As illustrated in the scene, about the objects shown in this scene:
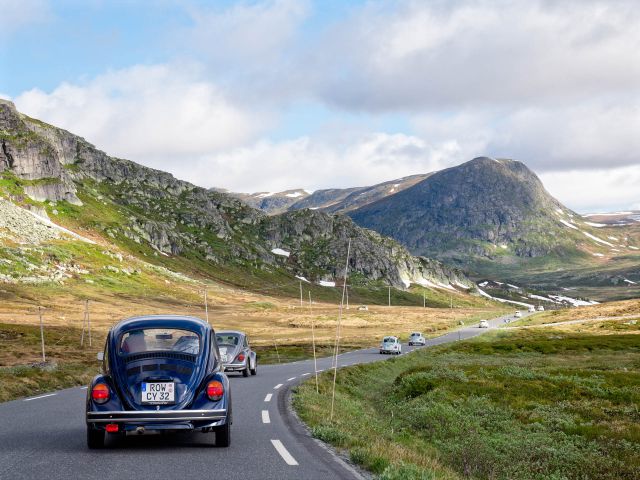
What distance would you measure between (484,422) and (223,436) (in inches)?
513

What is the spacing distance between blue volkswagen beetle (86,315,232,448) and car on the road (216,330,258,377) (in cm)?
1994

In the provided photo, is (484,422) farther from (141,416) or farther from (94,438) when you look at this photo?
(94,438)

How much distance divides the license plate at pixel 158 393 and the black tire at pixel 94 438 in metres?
1.14

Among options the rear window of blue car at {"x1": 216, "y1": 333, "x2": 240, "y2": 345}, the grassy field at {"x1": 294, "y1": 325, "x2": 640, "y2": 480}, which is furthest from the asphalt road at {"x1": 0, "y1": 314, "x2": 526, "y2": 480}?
the rear window of blue car at {"x1": 216, "y1": 333, "x2": 240, "y2": 345}

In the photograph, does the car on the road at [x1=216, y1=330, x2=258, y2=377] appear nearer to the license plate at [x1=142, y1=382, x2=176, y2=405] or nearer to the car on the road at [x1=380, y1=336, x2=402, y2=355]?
the license plate at [x1=142, y1=382, x2=176, y2=405]

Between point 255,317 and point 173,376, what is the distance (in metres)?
131

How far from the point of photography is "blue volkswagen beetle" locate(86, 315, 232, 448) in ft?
39.5

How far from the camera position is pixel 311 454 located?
40.2 feet

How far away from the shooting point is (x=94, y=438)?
489 inches

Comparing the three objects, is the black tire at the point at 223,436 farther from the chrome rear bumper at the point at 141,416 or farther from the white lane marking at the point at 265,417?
the white lane marking at the point at 265,417

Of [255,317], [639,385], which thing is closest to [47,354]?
[639,385]

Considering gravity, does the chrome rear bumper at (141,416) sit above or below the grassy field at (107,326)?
above

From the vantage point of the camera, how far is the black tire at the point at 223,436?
1268 cm

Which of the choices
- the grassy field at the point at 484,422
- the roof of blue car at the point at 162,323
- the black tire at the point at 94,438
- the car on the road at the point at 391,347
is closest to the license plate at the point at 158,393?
the black tire at the point at 94,438
